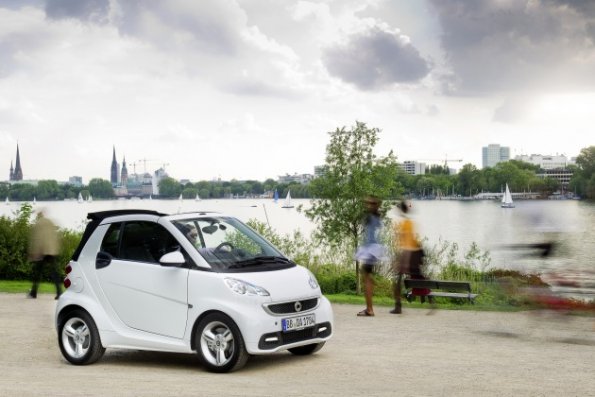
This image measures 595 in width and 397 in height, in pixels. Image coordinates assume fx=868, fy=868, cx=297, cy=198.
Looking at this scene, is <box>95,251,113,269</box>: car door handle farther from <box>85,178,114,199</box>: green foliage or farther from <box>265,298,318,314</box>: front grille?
<box>85,178,114,199</box>: green foliage

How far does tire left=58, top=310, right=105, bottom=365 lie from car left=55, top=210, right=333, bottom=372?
1 cm

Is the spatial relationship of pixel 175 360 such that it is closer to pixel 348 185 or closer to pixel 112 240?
pixel 112 240

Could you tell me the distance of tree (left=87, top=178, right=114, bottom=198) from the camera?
177 meters

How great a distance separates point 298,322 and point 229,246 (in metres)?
1.29

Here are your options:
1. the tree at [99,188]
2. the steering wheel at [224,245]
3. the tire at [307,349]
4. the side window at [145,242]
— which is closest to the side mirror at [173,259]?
the side window at [145,242]

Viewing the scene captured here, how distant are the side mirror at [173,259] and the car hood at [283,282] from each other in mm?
676

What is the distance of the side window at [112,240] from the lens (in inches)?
441

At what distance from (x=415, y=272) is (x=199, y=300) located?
262 inches

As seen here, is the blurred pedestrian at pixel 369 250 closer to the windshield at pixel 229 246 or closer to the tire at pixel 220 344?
the windshield at pixel 229 246

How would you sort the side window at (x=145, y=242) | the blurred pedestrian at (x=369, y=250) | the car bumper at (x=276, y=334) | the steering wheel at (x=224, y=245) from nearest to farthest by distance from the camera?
the car bumper at (x=276, y=334), the steering wheel at (x=224, y=245), the side window at (x=145, y=242), the blurred pedestrian at (x=369, y=250)

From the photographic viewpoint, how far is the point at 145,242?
1098 cm

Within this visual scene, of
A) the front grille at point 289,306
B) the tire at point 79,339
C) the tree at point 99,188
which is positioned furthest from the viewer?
the tree at point 99,188

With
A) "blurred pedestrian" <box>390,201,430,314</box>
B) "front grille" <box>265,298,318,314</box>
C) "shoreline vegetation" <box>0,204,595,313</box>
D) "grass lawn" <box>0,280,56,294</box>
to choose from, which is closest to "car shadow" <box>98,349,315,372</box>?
"front grille" <box>265,298,318,314</box>

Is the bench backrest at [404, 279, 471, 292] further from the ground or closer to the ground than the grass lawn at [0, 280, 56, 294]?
further from the ground
